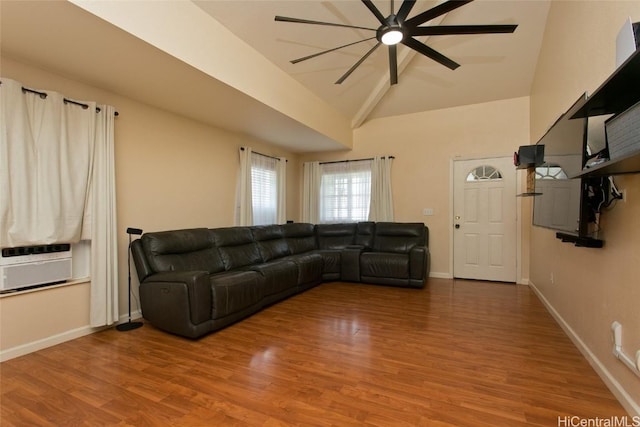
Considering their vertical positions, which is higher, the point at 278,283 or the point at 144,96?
the point at 144,96

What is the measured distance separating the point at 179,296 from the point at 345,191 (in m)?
3.88

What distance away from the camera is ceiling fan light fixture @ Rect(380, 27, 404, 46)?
222 centimetres

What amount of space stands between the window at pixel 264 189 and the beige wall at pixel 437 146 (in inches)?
72.3

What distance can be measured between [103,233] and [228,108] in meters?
1.86

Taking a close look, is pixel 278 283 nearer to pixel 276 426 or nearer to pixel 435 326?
pixel 435 326

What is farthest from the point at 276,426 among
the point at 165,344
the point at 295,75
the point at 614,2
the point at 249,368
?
the point at 295,75

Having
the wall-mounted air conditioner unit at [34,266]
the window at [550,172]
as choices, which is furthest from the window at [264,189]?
the window at [550,172]

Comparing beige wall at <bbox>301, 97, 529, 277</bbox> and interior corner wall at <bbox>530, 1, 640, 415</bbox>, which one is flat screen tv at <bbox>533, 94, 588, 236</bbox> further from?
beige wall at <bbox>301, 97, 529, 277</bbox>

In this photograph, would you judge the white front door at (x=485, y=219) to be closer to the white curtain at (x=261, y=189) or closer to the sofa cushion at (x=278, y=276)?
the sofa cushion at (x=278, y=276)

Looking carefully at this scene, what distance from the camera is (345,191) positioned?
594 cm

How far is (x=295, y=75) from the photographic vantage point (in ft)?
12.8

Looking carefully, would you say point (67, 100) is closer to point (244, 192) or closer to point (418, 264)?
point (244, 192)

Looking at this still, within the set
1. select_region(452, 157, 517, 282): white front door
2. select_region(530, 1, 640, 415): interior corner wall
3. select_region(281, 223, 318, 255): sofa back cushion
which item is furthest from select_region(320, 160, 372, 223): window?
select_region(530, 1, 640, 415): interior corner wall

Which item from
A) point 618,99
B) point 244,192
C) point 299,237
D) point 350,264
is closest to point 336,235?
point 299,237
